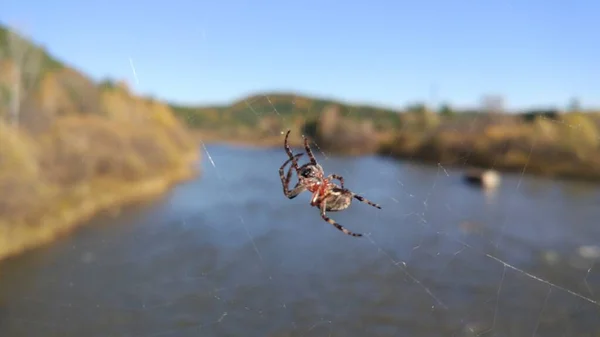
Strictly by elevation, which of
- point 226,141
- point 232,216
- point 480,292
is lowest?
point 226,141

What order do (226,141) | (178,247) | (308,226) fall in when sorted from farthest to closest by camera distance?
(226,141), (308,226), (178,247)

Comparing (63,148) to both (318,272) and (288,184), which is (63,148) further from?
(288,184)

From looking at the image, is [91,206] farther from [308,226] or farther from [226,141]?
[226,141]

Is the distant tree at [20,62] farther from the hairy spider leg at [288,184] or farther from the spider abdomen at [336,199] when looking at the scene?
the spider abdomen at [336,199]

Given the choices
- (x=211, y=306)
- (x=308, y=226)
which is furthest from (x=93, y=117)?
(x=211, y=306)

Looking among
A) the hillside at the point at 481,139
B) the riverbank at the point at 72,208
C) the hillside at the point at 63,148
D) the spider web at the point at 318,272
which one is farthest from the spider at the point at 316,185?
the hillside at the point at 481,139

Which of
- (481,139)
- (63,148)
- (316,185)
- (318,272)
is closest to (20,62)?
(63,148)

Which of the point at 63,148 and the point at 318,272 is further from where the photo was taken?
the point at 63,148

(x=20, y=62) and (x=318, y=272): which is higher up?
(x=20, y=62)
